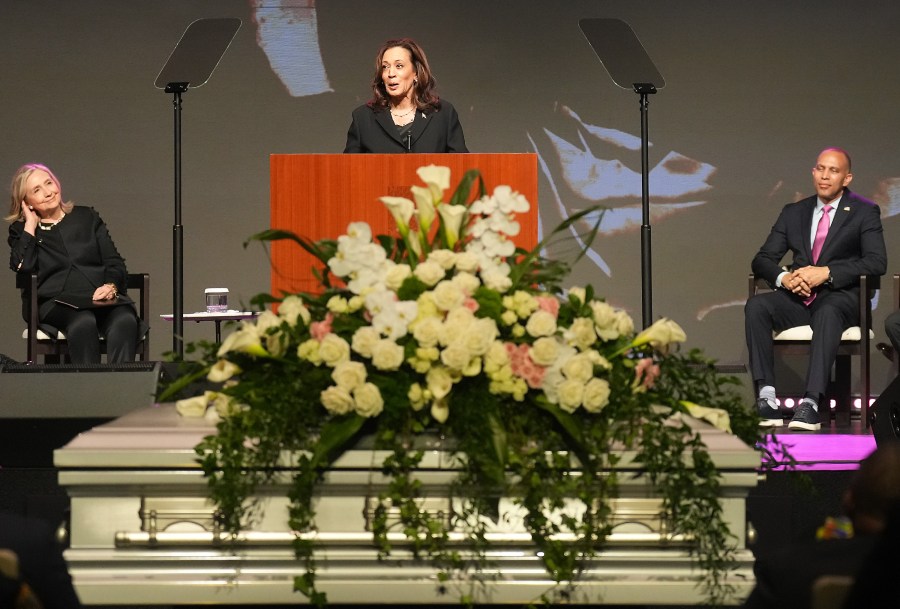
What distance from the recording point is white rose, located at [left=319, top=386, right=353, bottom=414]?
1572 millimetres

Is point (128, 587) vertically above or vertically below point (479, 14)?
below

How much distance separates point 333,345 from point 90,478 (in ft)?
1.21

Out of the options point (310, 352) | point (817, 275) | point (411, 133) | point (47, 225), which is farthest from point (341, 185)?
point (817, 275)

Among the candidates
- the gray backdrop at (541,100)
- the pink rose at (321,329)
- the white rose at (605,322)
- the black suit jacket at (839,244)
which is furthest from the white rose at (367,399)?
the gray backdrop at (541,100)

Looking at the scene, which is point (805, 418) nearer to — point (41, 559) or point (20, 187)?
point (20, 187)

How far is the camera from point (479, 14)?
6.46 meters

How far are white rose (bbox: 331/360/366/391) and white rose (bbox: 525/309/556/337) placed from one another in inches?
9.3

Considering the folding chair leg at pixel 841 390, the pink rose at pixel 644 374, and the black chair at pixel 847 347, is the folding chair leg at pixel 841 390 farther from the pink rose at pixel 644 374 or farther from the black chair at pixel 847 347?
the pink rose at pixel 644 374

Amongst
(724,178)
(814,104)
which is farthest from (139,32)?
(814,104)

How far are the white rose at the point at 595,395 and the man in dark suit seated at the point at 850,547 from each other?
0.29 metres

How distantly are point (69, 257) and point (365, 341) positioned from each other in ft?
12.6

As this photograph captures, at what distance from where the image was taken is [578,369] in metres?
1.59

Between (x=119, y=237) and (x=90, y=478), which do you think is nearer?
(x=90, y=478)

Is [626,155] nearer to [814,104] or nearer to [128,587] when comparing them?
[814,104]
